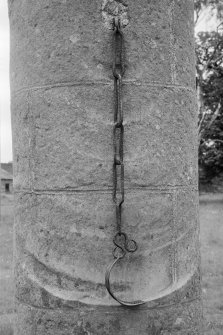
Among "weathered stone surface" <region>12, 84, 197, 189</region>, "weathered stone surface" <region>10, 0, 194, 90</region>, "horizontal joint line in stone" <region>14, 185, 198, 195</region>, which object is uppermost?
"weathered stone surface" <region>10, 0, 194, 90</region>

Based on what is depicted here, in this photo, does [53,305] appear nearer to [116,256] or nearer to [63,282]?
[63,282]

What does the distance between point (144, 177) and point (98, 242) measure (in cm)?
43

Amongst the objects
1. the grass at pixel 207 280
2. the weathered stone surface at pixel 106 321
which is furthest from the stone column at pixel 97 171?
the grass at pixel 207 280

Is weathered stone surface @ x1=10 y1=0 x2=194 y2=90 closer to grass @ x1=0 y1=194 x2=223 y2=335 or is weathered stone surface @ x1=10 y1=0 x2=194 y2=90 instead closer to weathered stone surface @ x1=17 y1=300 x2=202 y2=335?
weathered stone surface @ x1=17 y1=300 x2=202 y2=335

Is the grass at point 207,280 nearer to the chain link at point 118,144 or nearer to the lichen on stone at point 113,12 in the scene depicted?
the chain link at point 118,144

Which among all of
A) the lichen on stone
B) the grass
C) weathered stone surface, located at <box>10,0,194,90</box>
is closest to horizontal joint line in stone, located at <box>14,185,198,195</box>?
weathered stone surface, located at <box>10,0,194,90</box>

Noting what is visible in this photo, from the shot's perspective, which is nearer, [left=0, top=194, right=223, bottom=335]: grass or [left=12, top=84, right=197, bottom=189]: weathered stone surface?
[left=12, top=84, right=197, bottom=189]: weathered stone surface

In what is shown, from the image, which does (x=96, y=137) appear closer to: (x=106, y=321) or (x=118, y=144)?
(x=118, y=144)

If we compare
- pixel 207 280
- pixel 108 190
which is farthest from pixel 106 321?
pixel 207 280

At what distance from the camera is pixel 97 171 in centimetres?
292

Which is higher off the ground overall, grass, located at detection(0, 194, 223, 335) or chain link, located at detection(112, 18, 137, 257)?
chain link, located at detection(112, 18, 137, 257)

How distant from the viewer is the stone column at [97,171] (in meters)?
2.92

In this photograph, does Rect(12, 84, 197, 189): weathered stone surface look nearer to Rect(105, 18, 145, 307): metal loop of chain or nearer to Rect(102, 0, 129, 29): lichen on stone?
Rect(105, 18, 145, 307): metal loop of chain

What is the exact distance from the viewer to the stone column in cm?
292
